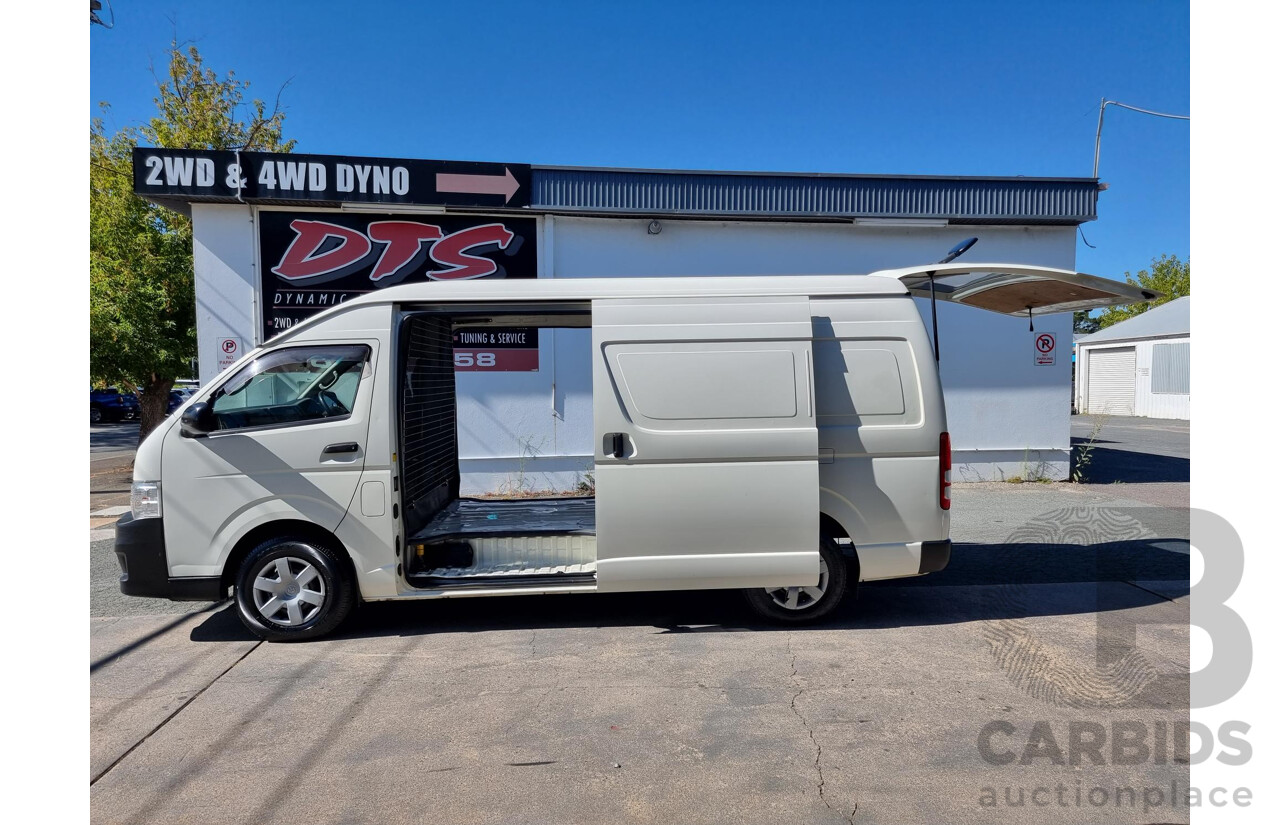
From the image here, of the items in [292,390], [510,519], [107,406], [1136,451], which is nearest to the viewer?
[292,390]

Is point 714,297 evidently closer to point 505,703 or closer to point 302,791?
point 505,703

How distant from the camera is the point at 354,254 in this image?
10.8 meters

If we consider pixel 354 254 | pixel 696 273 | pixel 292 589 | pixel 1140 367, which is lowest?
pixel 292 589

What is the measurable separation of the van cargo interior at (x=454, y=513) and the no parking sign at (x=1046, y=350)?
26.8ft

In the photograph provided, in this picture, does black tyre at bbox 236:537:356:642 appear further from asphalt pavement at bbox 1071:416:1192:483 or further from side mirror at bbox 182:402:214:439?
asphalt pavement at bbox 1071:416:1192:483

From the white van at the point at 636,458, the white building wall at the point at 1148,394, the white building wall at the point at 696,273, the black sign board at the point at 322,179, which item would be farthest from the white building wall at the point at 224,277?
the white building wall at the point at 1148,394

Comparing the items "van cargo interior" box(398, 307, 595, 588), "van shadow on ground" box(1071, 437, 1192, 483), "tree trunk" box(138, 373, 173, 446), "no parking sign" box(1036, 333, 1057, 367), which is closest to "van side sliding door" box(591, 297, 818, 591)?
"van cargo interior" box(398, 307, 595, 588)

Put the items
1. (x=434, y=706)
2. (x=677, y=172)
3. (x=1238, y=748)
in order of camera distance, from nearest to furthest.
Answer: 1. (x=1238, y=748)
2. (x=434, y=706)
3. (x=677, y=172)

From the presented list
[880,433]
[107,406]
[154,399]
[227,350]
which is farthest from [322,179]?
[107,406]

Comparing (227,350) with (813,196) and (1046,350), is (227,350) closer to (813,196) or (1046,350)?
(813,196)

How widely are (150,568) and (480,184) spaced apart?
22.9 feet

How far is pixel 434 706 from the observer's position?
4.30m

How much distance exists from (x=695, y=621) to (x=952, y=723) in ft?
6.92

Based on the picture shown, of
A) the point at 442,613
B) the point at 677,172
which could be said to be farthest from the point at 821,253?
the point at 442,613
